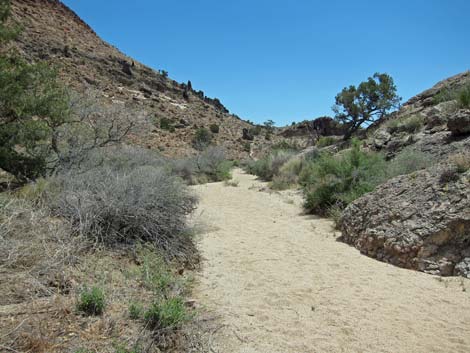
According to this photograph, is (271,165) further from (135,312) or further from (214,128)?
(214,128)

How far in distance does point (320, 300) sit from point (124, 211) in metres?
2.96

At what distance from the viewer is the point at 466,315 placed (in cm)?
366

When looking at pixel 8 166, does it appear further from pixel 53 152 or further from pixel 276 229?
pixel 276 229

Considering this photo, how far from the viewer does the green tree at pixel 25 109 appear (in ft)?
24.8

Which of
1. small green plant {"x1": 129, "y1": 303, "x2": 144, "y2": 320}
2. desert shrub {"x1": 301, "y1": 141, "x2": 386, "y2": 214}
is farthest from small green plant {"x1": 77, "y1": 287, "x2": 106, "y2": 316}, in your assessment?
desert shrub {"x1": 301, "y1": 141, "x2": 386, "y2": 214}

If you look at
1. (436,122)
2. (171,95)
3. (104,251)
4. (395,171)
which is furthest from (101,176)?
(171,95)

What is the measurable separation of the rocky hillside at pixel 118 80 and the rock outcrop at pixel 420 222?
20.0 meters

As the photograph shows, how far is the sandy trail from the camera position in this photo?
311 cm

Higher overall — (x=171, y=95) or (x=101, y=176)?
(x=171, y=95)

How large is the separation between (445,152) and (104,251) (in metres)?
9.05

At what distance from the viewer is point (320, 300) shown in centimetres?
399

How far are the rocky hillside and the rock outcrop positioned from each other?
20.0m

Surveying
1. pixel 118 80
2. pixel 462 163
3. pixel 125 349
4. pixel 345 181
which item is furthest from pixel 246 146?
pixel 125 349

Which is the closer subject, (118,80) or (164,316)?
(164,316)
